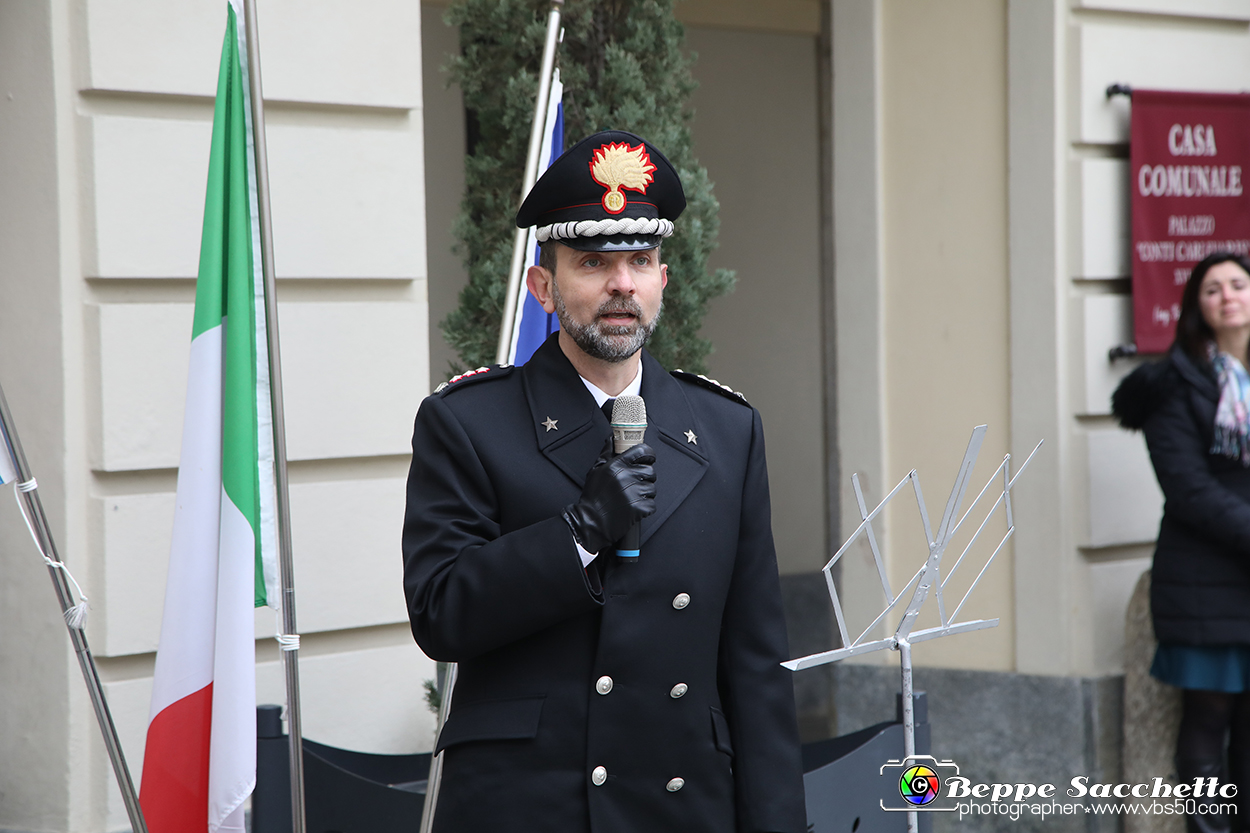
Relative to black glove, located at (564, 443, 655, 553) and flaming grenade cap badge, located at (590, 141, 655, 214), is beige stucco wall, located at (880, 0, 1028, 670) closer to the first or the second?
flaming grenade cap badge, located at (590, 141, 655, 214)

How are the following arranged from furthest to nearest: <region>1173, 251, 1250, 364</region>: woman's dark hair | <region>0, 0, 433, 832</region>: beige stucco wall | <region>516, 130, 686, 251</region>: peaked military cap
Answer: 1. <region>1173, 251, 1250, 364</region>: woman's dark hair
2. <region>0, 0, 433, 832</region>: beige stucco wall
3. <region>516, 130, 686, 251</region>: peaked military cap

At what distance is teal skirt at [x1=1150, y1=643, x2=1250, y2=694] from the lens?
15.2 ft

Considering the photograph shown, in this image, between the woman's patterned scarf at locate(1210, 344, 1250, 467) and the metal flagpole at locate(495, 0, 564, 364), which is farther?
the woman's patterned scarf at locate(1210, 344, 1250, 467)

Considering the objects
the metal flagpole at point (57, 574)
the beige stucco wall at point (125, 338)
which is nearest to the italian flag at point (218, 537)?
the metal flagpole at point (57, 574)

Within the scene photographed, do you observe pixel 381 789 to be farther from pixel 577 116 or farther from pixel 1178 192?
pixel 1178 192

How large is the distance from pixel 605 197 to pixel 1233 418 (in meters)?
3.12

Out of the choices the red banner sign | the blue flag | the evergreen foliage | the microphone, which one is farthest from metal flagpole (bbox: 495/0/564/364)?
the red banner sign

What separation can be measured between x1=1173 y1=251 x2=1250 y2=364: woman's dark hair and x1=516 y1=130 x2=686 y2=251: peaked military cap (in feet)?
9.90

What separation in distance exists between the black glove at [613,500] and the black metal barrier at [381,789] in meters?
1.43

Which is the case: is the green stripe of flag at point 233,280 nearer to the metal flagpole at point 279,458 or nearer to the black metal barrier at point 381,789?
the metal flagpole at point 279,458

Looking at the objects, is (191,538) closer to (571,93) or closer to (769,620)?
(769,620)

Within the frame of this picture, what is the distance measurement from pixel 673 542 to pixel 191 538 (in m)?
1.27

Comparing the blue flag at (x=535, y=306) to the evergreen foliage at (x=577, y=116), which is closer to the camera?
the blue flag at (x=535, y=306)

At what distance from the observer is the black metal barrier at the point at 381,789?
336cm
